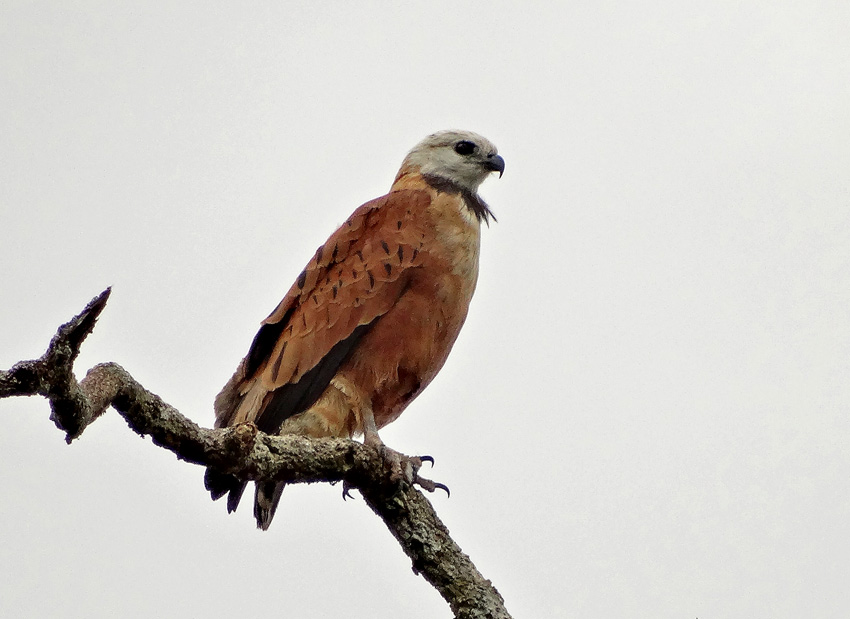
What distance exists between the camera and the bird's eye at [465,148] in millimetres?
8117

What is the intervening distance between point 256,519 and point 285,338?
128cm

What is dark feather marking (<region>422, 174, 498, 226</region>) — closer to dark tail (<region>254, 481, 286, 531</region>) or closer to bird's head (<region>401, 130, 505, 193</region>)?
bird's head (<region>401, 130, 505, 193</region>)

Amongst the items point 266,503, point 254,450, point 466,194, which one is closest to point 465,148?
point 466,194

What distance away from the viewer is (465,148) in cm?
813

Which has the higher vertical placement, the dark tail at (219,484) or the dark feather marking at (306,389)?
the dark feather marking at (306,389)

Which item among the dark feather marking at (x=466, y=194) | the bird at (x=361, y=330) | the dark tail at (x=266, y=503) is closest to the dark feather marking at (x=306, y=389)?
the bird at (x=361, y=330)

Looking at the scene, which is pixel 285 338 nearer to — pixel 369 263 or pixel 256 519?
pixel 369 263

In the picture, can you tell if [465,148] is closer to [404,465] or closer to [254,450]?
[404,465]

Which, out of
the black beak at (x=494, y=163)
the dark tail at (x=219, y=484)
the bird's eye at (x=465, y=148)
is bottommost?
the dark tail at (x=219, y=484)

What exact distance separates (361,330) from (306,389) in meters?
0.55

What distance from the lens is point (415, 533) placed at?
5.40 meters

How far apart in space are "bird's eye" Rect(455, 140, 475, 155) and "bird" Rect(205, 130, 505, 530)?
1.00m

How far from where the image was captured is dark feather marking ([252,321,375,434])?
6.56 metres

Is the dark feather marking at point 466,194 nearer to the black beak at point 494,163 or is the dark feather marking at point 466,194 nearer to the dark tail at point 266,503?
the black beak at point 494,163
